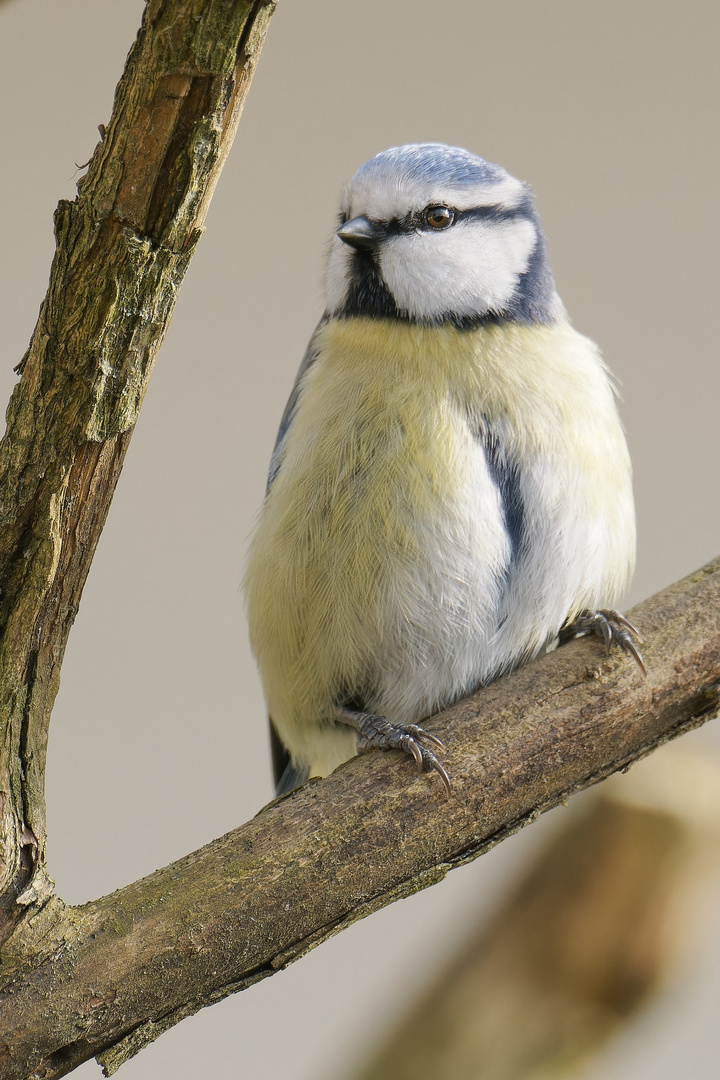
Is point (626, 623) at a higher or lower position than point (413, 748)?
higher

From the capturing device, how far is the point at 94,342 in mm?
516

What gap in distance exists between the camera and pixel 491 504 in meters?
→ 0.76

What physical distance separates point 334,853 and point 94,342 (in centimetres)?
40

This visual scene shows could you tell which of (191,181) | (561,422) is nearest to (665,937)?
(561,422)

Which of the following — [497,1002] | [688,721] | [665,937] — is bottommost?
[497,1002]

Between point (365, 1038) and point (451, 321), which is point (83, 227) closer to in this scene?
point (451, 321)

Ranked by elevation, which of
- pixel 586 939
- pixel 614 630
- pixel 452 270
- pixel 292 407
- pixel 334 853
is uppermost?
pixel 452 270

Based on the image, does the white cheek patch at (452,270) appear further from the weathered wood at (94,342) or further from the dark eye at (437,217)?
the weathered wood at (94,342)

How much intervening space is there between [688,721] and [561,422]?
0.94ft

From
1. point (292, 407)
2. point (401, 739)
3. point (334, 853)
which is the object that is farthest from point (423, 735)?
point (292, 407)

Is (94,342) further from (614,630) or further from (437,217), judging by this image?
(614,630)

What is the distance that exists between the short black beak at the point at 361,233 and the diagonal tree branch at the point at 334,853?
15.6 inches

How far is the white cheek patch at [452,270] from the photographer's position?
769 mm

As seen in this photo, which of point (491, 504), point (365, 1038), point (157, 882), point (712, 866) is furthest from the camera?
point (365, 1038)
